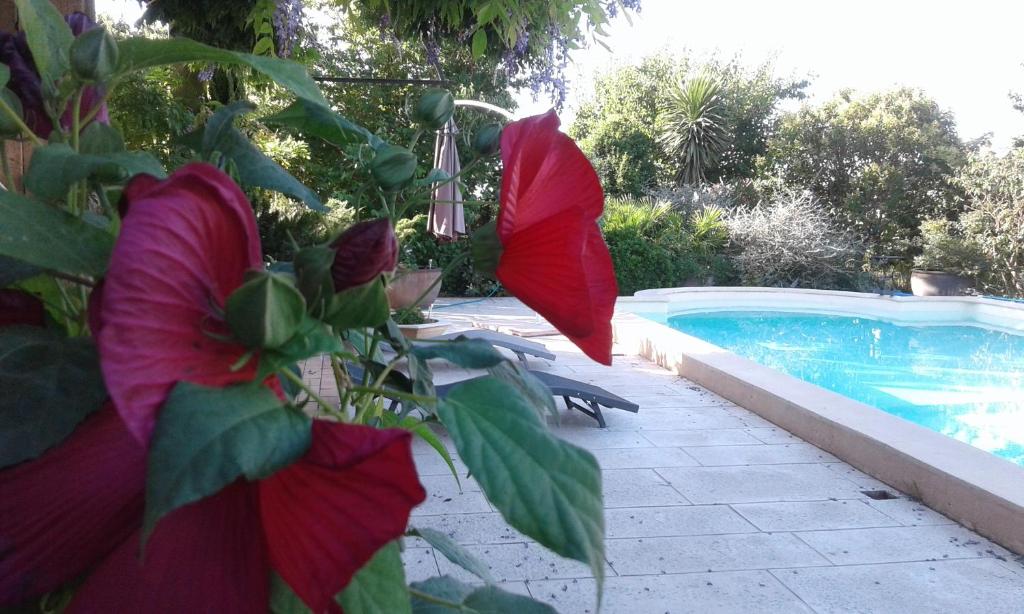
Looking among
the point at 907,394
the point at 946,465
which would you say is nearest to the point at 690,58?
the point at 907,394

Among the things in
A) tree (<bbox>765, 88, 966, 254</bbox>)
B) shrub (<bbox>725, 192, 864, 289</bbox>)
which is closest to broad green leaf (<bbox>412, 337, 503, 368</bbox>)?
shrub (<bbox>725, 192, 864, 289</bbox>)

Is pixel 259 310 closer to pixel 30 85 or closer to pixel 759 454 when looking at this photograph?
pixel 30 85

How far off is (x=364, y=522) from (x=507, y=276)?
5.9 inches

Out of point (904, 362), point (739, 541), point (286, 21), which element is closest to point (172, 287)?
point (739, 541)

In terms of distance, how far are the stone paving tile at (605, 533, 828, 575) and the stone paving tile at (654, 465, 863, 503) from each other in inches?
14.9

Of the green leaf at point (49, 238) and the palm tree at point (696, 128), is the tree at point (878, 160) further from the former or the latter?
the green leaf at point (49, 238)

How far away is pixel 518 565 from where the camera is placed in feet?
8.63

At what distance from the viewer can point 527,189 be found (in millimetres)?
307

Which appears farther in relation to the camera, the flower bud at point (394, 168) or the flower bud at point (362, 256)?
the flower bud at point (394, 168)

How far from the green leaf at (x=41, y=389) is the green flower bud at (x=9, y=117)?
94 mm

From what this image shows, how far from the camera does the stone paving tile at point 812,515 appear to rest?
9.92 feet

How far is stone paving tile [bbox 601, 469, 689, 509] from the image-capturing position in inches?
126

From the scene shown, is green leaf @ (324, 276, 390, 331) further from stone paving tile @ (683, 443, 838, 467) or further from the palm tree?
the palm tree

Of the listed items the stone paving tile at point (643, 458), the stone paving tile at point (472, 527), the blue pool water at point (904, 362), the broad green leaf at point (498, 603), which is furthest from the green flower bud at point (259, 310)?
the blue pool water at point (904, 362)
